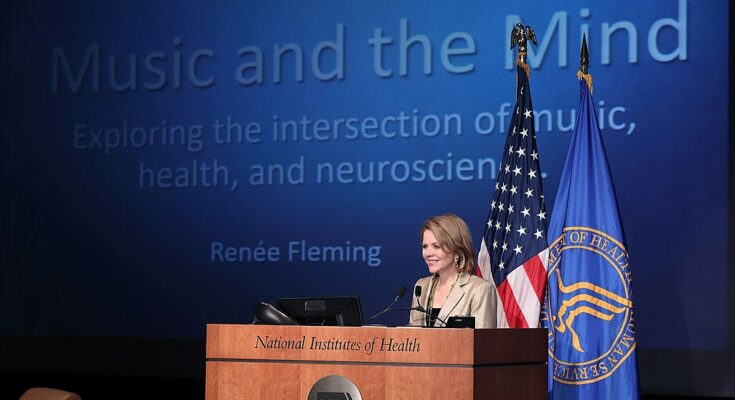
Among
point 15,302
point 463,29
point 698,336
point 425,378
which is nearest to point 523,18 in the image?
point 463,29

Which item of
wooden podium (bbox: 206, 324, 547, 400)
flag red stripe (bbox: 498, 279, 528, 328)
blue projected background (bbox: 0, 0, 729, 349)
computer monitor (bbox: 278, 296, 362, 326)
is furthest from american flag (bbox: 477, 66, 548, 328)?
computer monitor (bbox: 278, 296, 362, 326)

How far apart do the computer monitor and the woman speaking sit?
23.1 inches

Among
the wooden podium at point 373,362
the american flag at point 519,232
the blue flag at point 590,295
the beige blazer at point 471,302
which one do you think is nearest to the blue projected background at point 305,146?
the american flag at point 519,232

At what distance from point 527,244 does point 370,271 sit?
163 centimetres

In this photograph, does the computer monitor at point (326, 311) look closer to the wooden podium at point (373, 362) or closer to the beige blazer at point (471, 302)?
the wooden podium at point (373, 362)

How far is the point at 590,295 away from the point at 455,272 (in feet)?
3.12

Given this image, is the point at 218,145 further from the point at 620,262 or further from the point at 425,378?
the point at 425,378

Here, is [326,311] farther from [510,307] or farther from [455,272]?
[510,307]

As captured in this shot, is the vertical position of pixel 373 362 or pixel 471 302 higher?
pixel 471 302

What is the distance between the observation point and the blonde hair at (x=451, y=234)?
466cm

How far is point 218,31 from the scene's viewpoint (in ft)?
24.5

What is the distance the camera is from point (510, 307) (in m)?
5.53

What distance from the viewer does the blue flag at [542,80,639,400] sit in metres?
5.32

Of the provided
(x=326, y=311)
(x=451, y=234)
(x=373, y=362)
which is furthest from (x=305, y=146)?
(x=373, y=362)
